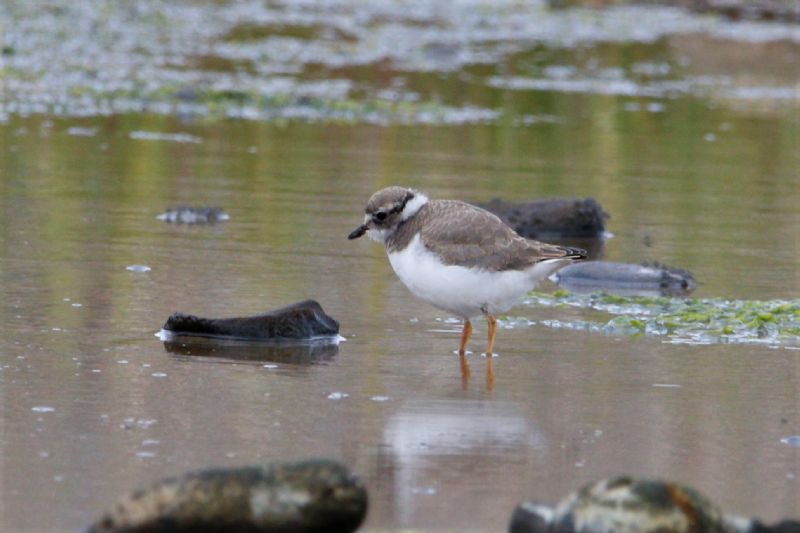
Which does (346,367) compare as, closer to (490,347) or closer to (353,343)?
(353,343)

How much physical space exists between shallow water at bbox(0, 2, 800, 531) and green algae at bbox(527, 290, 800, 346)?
0.15 metres

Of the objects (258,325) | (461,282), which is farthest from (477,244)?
(258,325)

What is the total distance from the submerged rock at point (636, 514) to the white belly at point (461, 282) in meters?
2.86

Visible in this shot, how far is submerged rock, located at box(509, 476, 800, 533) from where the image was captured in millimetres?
5203

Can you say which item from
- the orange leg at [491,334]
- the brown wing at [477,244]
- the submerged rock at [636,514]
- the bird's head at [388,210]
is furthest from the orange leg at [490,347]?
the submerged rock at [636,514]

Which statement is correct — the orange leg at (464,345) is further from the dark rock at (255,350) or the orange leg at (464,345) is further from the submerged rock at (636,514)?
the submerged rock at (636,514)

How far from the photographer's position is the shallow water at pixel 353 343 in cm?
633

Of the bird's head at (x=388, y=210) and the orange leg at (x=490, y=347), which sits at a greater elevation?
the bird's head at (x=388, y=210)

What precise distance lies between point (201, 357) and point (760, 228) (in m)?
6.39

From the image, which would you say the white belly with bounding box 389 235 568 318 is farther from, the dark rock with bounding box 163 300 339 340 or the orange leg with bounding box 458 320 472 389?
the dark rock with bounding box 163 300 339 340

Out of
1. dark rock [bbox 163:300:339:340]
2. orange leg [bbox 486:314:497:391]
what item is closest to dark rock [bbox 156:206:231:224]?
dark rock [bbox 163:300:339:340]

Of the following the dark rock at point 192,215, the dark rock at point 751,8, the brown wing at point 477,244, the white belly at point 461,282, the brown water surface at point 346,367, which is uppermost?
the dark rock at point 751,8

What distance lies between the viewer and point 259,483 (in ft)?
17.5

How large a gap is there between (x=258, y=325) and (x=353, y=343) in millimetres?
531
